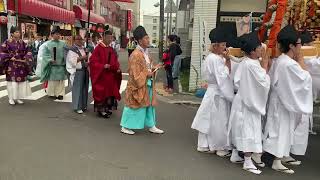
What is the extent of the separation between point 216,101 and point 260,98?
0.85m

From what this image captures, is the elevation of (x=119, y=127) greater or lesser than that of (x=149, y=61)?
lesser

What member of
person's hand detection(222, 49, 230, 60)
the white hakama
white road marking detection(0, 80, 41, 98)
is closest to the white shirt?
person's hand detection(222, 49, 230, 60)

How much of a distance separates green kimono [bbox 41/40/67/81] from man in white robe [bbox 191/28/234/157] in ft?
17.3

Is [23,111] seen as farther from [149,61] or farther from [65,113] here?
[149,61]

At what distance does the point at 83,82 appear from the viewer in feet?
30.2

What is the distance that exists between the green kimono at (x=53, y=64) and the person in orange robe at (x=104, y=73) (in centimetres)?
222

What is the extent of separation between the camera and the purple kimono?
31.2 ft

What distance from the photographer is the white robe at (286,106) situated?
5137 mm

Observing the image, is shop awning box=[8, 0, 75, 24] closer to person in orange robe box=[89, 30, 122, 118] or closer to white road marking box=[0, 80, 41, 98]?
white road marking box=[0, 80, 41, 98]

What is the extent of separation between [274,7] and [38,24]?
21511 millimetres

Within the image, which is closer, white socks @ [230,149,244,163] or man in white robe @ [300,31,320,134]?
white socks @ [230,149,244,163]

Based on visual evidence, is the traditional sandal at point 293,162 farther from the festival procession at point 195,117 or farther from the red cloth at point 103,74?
the red cloth at point 103,74

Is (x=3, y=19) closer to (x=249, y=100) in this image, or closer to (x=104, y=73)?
(x=104, y=73)

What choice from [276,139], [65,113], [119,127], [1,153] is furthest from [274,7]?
[65,113]
